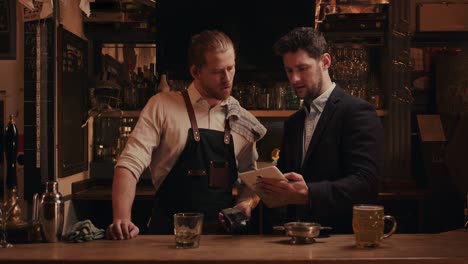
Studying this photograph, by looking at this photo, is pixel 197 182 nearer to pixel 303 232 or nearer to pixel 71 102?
pixel 303 232

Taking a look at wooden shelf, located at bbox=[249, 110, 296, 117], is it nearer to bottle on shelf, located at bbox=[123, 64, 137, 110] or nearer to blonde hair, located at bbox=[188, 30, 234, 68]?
bottle on shelf, located at bbox=[123, 64, 137, 110]

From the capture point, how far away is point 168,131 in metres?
3.17

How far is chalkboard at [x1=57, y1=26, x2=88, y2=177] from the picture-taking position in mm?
4688

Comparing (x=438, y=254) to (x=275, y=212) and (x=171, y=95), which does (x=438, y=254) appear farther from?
(x=275, y=212)

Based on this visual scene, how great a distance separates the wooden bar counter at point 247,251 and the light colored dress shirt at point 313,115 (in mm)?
581

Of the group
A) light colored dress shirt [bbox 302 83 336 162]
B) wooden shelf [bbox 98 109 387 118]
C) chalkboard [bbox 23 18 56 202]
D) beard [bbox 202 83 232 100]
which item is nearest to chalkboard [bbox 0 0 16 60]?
chalkboard [bbox 23 18 56 202]

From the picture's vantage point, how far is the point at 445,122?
538cm

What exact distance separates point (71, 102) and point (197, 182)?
2031mm

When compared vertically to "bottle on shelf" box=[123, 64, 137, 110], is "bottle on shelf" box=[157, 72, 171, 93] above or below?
above

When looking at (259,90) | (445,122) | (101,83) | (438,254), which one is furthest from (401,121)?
(438,254)

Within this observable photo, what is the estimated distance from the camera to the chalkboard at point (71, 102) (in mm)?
4688

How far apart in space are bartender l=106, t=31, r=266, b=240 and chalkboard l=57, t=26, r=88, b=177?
5.42 feet

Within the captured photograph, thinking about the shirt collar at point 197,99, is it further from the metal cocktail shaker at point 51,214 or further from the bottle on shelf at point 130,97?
the bottle on shelf at point 130,97

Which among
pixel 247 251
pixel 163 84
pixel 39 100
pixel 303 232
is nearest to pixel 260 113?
pixel 163 84
